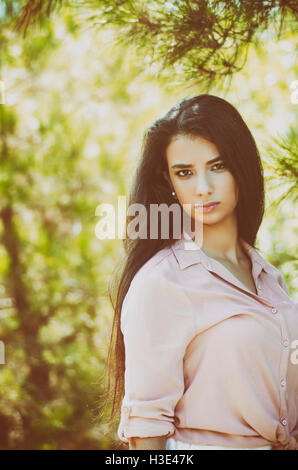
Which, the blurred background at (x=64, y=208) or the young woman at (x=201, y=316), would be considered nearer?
the young woman at (x=201, y=316)

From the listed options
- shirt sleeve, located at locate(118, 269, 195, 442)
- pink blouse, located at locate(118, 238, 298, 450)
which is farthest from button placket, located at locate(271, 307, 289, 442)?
shirt sleeve, located at locate(118, 269, 195, 442)

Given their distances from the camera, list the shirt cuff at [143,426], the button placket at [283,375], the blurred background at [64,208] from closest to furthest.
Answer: the shirt cuff at [143,426]
the button placket at [283,375]
the blurred background at [64,208]

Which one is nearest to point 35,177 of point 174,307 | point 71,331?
point 71,331

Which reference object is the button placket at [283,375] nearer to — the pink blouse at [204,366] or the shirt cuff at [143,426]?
the pink blouse at [204,366]

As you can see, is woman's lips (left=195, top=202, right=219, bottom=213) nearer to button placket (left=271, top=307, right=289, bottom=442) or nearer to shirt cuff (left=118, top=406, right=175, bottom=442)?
button placket (left=271, top=307, right=289, bottom=442)

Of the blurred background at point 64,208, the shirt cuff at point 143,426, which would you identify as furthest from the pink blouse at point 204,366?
the blurred background at point 64,208

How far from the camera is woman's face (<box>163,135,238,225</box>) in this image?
5.02ft

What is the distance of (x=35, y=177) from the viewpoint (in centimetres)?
388

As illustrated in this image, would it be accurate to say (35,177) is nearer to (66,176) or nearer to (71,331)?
(66,176)

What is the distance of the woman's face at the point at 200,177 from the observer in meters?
1.53

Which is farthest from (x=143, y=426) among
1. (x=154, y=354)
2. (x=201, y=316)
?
Result: (x=201, y=316)

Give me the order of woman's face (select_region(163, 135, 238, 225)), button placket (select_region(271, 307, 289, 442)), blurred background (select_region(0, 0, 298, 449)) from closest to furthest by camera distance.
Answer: button placket (select_region(271, 307, 289, 442))
woman's face (select_region(163, 135, 238, 225))
blurred background (select_region(0, 0, 298, 449))

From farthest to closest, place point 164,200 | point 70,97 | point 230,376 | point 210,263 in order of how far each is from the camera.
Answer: point 70,97 → point 164,200 → point 210,263 → point 230,376
